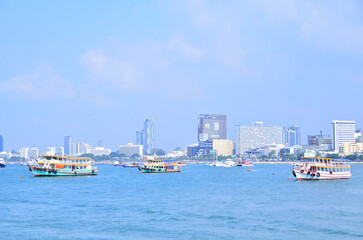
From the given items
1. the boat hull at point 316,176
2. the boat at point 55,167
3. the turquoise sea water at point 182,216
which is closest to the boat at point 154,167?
the boat at point 55,167

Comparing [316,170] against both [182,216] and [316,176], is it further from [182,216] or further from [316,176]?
[182,216]

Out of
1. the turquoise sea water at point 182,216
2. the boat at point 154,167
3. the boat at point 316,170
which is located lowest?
the boat at point 154,167

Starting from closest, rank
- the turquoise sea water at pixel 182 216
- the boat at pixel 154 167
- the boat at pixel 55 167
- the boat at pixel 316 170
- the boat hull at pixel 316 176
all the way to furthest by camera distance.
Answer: the turquoise sea water at pixel 182 216, the boat hull at pixel 316 176, the boat at pixel 316 170, the boat at pixel 55 167, the boat at pixel 154 167

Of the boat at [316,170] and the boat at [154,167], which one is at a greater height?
the boat at [316,170]

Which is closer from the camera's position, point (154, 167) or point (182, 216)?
point (182, 216)

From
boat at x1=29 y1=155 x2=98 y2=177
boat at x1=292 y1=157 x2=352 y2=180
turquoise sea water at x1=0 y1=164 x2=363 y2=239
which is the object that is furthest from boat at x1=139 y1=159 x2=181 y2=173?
turquoise sea water at x1=0 y1=164 x2=363 y2=239

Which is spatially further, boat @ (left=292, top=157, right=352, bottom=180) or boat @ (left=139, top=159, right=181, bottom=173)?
boat @ (left=139, top=159, right=181, bottom=173)

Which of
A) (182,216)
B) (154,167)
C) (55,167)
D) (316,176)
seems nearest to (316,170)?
(316,176)

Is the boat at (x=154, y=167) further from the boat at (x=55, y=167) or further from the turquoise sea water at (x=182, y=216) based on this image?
the turquoise sea water at (x=182, y=216)

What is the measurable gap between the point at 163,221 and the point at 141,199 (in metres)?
15.5

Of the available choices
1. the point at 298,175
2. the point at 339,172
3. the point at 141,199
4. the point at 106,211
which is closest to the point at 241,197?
the point at 141,199

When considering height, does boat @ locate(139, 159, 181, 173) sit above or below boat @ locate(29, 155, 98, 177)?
below

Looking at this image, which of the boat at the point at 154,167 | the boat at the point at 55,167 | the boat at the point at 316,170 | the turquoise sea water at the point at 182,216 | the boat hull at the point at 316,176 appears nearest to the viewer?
the turquoise sea water at the point at 182,216

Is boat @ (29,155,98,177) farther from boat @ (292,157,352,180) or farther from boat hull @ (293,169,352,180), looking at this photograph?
boat hull @ (293,169,352,180)
